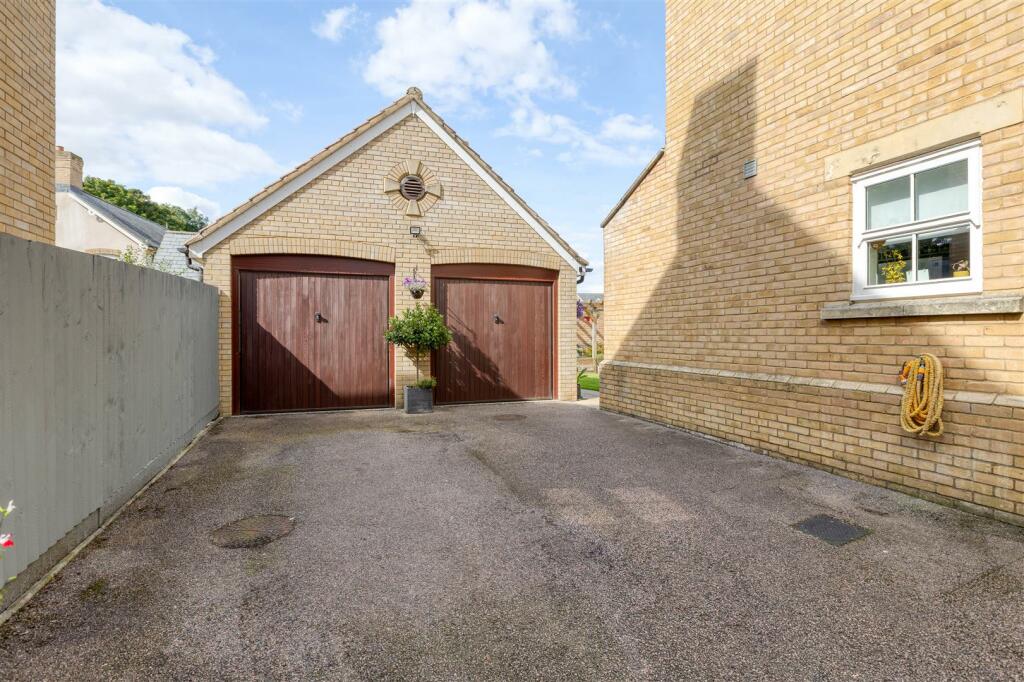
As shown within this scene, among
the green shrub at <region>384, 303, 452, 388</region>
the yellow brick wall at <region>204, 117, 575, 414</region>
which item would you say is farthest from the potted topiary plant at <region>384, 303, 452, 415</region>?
the yellow brick wall at <region>204, 117, 575, 414</region>

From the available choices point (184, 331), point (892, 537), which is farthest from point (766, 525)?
point (184, 331)

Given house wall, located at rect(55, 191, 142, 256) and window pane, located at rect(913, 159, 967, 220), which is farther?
house wall, located at rect(55, 191, 142, 256)

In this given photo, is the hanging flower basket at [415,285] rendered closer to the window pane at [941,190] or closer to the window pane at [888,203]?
the window pane at [888,203]

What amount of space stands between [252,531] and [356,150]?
306 inches

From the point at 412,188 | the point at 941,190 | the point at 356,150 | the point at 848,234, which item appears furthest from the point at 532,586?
the point at 356,150

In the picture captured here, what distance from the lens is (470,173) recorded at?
408 inches

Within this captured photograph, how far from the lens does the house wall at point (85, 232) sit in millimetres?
17781

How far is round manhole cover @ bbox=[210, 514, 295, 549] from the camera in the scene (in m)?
3.49

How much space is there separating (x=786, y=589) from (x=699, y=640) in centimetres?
79

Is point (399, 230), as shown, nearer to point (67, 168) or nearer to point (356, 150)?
point (356, 150)

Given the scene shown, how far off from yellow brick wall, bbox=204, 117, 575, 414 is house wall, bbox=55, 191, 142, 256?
12983 mm

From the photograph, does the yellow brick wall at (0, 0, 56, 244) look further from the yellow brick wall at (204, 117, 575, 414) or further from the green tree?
the green tree

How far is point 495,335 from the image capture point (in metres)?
10.5

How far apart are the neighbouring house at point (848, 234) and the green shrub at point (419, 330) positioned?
382cm
